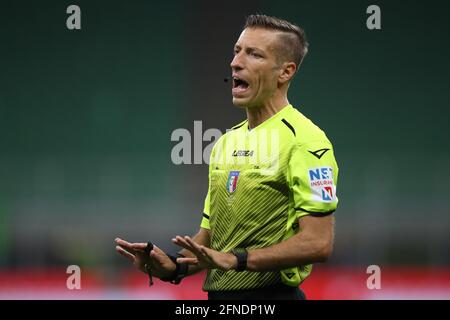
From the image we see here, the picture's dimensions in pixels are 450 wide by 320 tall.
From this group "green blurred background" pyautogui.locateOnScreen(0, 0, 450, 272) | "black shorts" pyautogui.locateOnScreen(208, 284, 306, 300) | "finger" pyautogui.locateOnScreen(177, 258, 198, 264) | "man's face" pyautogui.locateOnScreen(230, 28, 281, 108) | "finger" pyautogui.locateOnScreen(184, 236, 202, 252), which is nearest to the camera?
"finger" pyautogui.locateOnScreen(184, 236, 202, 252)

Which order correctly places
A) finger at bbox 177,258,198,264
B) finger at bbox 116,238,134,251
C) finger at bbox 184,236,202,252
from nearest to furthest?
finger at bbox 184,236,202,252
finger at bbox 177,258,198,264
finger at bbox 116,238,134,251

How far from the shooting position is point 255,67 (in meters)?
3.37

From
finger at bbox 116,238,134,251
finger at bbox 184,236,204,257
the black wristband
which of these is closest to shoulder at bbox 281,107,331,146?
the black wristband

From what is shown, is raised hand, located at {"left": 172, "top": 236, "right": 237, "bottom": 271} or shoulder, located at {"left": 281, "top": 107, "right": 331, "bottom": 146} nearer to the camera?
raised hand, located at {"left": 172, "top": 236, "right": 237, "bottom": 271}

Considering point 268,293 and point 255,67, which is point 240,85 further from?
point 268,293

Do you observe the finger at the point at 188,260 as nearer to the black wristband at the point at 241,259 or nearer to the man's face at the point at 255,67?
the black wristband at the point at 241,259

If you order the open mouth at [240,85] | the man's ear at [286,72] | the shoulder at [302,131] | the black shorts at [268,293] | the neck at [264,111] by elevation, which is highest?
the man's ear at [286,72]

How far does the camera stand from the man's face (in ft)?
11.1

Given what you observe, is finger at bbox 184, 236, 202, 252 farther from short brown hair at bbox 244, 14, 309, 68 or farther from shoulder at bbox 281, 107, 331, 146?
short brown hair at bbox 244, 14, 309, 68

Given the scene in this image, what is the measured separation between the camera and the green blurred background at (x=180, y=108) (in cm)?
1159

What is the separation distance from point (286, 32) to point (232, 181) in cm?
65

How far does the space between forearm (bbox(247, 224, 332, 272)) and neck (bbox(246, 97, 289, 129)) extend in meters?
0.59

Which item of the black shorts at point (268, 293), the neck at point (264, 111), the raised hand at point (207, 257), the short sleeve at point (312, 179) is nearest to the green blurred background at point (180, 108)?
the neck at point (264, 111)
